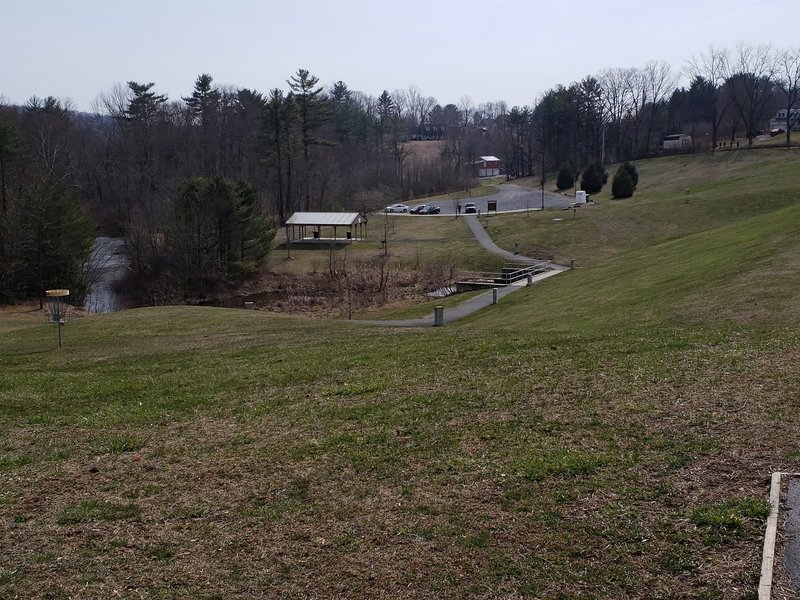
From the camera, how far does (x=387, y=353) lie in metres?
15.1

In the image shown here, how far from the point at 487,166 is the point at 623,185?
216 ft

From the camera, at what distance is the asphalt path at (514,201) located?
7281 cm

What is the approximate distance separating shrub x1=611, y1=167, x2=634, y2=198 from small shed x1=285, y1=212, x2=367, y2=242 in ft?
82.9

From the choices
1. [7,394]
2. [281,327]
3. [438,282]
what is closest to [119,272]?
[438,282]

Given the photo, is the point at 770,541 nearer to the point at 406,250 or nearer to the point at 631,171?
the point at 406,250

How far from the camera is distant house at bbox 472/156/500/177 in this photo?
424 feet

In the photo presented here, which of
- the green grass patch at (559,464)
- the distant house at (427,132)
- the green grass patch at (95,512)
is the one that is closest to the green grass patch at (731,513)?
the green grass patch at (559,464)

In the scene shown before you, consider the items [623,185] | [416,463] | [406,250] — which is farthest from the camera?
[623,185]

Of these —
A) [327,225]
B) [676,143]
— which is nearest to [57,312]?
[327,225]

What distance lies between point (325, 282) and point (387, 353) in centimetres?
3447

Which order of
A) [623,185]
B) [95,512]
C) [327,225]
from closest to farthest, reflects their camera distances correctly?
1. [95,512]
2. [327,225]
3. [623,185]

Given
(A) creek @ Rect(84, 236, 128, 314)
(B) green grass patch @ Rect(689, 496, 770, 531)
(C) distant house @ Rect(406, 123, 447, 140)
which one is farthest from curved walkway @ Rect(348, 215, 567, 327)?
(C) distant house @ Rect(406, 123, 447, 140)

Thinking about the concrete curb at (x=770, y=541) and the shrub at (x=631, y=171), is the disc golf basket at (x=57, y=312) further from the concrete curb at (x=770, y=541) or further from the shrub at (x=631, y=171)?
the shrub at (x=631, y=171)

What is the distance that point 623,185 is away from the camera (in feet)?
218
